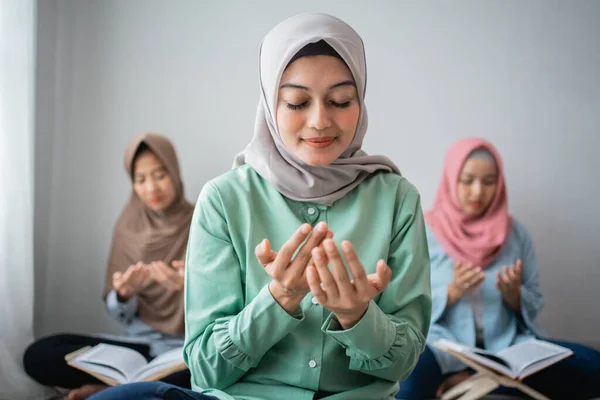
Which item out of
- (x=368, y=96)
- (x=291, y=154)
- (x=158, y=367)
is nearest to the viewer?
(x=291, y=154)

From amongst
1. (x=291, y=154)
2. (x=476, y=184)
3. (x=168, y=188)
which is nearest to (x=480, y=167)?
(x=476, y=184)

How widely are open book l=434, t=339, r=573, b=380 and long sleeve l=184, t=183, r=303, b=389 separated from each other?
119cm

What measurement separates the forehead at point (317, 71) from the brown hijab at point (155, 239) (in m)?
1.47

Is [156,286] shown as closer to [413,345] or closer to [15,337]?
[15,337]

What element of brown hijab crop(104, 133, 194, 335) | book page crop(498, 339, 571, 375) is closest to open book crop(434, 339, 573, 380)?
book page crop(498, 339, 571, 375)

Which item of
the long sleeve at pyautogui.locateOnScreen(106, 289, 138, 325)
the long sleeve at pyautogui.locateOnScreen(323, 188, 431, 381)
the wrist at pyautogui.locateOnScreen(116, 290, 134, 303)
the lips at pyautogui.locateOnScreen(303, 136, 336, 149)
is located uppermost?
the lips at pyautogui.locateOnScreen(303, 136, 336, 149)

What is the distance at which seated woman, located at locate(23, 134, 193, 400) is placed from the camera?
Answer: 7.02 feet

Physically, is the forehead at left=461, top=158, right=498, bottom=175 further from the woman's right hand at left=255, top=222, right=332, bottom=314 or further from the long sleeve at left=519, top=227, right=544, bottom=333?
the woman's right hand at left=255, top=222, right=332, bottom=314

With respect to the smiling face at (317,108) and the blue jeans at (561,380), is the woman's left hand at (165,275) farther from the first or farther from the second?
the smiling face at (317,108)

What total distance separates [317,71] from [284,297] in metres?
0.34

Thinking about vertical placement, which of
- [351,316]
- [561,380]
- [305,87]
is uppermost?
[305,87]

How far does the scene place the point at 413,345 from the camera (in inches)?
36.0

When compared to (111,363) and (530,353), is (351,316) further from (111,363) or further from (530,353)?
(530,353)

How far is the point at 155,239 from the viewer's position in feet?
7.73
